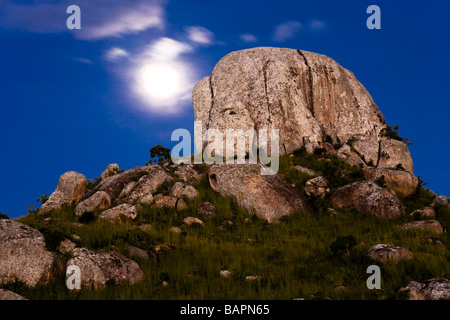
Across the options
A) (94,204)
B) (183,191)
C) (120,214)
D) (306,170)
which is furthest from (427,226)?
(94,204)

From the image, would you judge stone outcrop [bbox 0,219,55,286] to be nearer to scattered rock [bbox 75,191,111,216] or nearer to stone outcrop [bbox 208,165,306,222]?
scattered rock [bbox 75,191,111,216]

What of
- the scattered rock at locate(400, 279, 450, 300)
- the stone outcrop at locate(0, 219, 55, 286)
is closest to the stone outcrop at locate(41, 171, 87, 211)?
the stone outcrop at locate(0, 219, 55, 286)

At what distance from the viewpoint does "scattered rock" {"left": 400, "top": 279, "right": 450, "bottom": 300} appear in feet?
41.4

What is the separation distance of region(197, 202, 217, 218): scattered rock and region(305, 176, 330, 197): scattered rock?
8.86 metres

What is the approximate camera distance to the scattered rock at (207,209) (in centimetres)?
2808

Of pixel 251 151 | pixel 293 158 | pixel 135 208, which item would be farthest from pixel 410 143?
pixel 135 208

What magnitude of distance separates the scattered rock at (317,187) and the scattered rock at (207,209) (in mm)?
8859

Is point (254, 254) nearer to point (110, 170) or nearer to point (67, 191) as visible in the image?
point (67, 191)

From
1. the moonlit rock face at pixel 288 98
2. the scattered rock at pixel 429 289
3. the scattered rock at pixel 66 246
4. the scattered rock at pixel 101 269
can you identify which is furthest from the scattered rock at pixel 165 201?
the scattered rock at pixel 429 289

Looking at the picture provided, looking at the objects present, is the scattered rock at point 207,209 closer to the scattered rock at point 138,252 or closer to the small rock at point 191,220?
the small rock at point 191,220

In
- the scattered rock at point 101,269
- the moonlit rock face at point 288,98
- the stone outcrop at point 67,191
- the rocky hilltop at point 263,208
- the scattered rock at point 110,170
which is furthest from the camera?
the moonlit rock face at point 288,98
